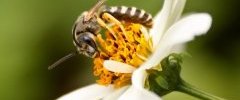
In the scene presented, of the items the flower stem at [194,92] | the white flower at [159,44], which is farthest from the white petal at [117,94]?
the flower stem at [194,92]

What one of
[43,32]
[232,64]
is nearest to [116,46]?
[232,64]

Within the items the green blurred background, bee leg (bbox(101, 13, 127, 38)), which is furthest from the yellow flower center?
the green blurred background

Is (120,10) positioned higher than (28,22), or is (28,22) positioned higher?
(120,10)

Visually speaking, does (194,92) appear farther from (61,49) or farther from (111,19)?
(61,49)

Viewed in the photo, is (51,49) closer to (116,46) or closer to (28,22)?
(28,22)

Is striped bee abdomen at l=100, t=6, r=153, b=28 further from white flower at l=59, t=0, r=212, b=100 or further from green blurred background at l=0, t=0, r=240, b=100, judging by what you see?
green blurred background at l=0, t=0, r=240, b=100
